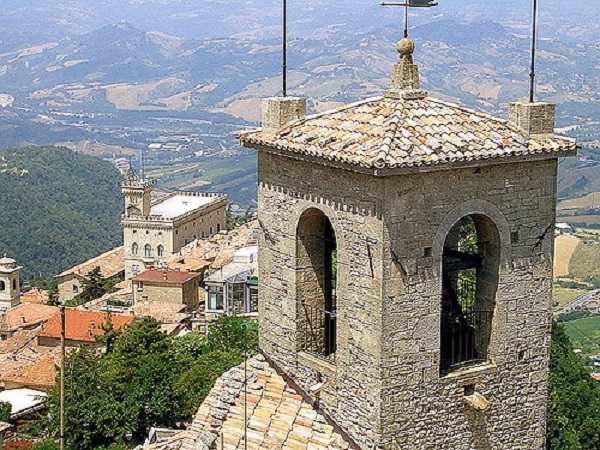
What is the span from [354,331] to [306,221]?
6.35ft

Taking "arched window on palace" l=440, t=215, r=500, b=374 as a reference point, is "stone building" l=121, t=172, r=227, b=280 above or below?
below

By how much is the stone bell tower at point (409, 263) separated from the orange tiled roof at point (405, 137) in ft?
0.09

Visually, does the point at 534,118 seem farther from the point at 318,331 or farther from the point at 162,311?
the point at 162,311

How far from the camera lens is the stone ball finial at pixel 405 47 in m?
13.9

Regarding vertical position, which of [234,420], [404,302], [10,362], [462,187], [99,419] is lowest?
[10,362]

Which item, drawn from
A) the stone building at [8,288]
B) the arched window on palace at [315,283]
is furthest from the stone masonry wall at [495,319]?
the stone building at [8,288]

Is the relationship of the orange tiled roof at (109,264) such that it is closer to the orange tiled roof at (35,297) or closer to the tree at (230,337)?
the orange tiled roof at (35,297)

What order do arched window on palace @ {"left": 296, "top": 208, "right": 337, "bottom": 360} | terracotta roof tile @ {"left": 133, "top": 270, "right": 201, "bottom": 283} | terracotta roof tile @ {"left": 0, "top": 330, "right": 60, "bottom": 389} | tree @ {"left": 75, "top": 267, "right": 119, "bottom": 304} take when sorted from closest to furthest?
arched window on palace @ {"left": 296, "top": 208, "right": 337, "bottom": 360}, terracotta roof tile @ {"left": 0, "top": 330, "right": 60, "bottom": 389}, terracotta roof tile @ {"left": 133, "top": 270, "right": 201, "bottom": 283}, tree @ {"left": 75, "top": 267, "right": 119, "bottom": 304}

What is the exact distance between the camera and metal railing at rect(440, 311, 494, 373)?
1412cm

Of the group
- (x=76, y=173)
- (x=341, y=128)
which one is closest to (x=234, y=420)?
(x=341, y=128)

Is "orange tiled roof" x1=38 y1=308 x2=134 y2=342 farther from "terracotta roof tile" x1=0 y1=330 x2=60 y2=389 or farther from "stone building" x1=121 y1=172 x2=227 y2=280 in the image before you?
"stone building" x1=121 y1=172 x2=227 y2=280

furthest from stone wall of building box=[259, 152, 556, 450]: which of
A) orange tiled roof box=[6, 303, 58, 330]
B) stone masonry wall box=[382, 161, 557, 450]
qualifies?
orange tiled roof box=[6, 303, 58, 330]

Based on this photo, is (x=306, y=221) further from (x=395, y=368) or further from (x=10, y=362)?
(x=10, y=362)

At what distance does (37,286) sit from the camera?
10806 cm
